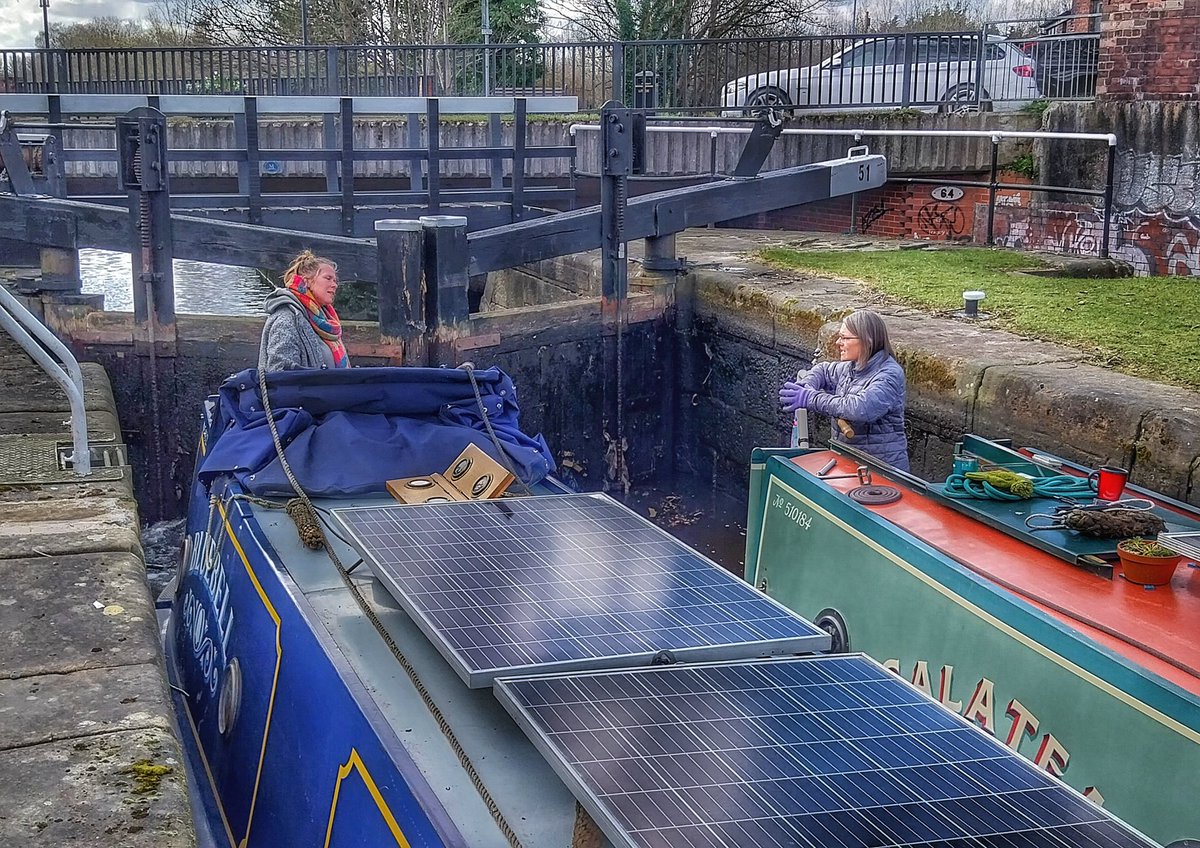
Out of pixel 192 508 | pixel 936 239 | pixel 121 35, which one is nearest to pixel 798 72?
pixel 936 239

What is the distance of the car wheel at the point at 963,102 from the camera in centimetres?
1409

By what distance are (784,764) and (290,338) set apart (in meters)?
3.84

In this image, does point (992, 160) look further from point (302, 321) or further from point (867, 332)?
point (302, 321)

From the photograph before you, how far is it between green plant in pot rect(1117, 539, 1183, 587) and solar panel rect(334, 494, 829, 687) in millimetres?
1341

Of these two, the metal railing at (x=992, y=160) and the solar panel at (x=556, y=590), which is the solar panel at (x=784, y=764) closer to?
the solar panel at (x=556, y=590)

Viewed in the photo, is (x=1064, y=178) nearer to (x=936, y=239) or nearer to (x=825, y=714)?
(x=936, y=239)

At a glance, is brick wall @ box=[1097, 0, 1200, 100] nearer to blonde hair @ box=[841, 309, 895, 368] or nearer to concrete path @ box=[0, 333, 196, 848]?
blonde hair @ box=[841, 309, 895, 368]

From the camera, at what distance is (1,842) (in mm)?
2746

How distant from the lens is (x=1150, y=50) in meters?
11.2

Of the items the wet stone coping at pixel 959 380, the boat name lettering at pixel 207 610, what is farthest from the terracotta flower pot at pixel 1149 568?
the boat name lettering at pixel 207 610

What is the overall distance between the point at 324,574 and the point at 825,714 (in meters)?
2.00

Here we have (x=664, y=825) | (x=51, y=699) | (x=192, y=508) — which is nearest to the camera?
(x=664, y=825)

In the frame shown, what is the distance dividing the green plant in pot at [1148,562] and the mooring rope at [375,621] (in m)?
2.22

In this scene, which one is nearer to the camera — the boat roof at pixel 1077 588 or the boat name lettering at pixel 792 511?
the boat roof at pixel 1077 588
